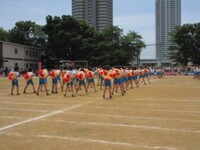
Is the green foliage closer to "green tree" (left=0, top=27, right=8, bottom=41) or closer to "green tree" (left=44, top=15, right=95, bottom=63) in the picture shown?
"green tree" (left=44, top=15, right=95, bottom=63)

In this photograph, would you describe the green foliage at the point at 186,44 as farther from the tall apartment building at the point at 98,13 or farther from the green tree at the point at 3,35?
the green tree at the point at 3,35

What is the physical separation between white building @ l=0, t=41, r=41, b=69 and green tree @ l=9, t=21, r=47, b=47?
725cm

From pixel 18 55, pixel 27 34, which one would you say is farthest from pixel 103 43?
pixel 27 34

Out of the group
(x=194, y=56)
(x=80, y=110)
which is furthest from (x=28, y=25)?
(x=80, y=110)

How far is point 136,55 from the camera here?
57500mm

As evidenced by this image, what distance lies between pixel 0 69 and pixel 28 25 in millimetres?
26398

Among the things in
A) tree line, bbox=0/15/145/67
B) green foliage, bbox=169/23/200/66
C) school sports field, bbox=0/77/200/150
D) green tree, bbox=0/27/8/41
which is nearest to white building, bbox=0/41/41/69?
tree line, bbox=0/15/145/67

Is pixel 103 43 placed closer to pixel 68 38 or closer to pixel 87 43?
pixel 87 43

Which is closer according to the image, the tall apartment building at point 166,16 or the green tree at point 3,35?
the tall apartment building at point 166,16

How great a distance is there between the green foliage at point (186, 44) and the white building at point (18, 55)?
28.3m

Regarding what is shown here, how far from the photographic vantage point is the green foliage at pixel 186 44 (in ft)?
188

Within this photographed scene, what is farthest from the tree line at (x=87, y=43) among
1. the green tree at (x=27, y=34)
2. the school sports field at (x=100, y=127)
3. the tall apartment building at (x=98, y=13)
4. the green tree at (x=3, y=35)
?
the school sports field at (x=100, y=127)

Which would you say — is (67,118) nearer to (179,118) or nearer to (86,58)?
(179,118)

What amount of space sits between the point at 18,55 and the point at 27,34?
17.6 m
